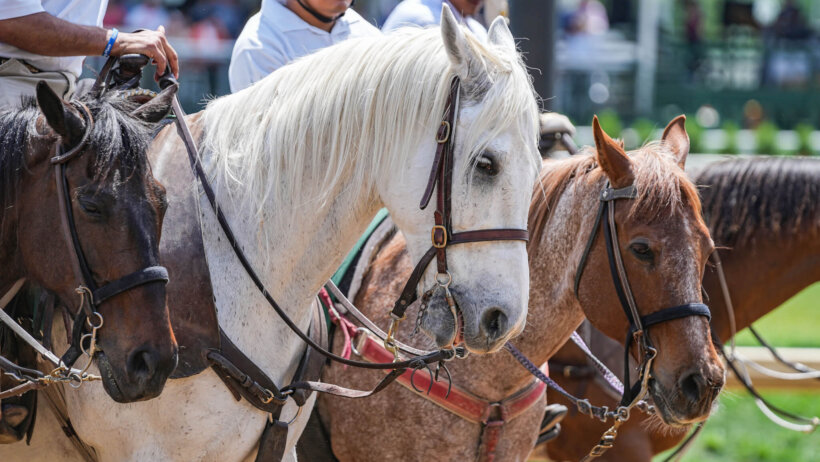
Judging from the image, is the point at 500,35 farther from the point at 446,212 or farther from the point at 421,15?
the point at 421,15

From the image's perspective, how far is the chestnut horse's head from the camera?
333cm

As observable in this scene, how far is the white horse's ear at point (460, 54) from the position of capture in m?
2.76

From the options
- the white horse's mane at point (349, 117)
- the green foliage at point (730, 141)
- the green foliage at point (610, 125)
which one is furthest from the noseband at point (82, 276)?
the green foliage at point (730, 141)

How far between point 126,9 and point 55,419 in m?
14.0

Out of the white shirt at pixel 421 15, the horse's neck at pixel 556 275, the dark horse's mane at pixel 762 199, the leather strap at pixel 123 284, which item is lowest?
the dark horse's mane at pixel 762 199

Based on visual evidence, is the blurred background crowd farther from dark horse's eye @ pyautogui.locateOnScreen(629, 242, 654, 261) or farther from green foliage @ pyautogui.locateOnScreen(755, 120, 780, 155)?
dark horse's eye @ pyautogui.locateOnScreen(629, 242, 654, 261)

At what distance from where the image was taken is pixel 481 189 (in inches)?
110

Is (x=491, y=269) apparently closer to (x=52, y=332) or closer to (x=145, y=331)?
(x=145, y=331)

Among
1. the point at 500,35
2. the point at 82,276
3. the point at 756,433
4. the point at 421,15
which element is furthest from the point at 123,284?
the point at 756,433

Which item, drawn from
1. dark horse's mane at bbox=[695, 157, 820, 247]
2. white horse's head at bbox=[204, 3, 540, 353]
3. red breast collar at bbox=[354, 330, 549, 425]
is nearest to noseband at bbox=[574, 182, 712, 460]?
red breast collar at bbox=[354, 330, 549, 425]

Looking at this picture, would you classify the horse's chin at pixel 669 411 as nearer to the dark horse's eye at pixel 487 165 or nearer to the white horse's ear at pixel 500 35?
the dark horse's eye at pixel 487 165

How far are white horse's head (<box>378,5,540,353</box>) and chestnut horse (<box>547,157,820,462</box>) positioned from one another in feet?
6.35

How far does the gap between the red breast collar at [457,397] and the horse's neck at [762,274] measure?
1455 mm

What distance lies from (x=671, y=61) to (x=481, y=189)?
16.8 metres
